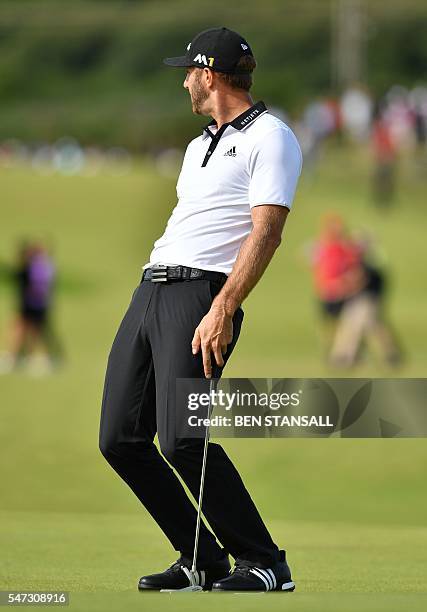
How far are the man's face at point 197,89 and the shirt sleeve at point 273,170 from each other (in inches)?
14.0

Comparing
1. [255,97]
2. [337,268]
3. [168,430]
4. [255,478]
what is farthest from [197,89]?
[255,97]

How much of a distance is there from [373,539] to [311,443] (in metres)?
6.96

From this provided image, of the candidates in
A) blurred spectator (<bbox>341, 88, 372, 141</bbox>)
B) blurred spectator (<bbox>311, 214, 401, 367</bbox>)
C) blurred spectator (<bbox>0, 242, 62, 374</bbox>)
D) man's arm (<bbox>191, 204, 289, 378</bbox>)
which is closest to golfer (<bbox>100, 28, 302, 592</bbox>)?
man's arm (<bbox>191, 204, 289, 378</bbox>)

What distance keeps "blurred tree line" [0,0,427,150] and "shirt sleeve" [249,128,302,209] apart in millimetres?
78774

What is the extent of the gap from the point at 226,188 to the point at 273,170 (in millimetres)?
208

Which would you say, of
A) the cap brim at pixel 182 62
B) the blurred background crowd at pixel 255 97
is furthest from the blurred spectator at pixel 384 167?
the cap brim at pixel 182 62

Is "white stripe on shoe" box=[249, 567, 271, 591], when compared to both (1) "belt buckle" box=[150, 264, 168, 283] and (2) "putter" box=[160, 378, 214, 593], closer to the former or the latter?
(2) "putter" box=[160, 378, 214, 593]

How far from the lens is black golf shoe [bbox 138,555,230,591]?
539 cm

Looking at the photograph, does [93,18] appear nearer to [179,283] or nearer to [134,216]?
[134,216]

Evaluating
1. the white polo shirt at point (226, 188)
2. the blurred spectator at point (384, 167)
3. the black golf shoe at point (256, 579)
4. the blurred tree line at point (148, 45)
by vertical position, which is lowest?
the black golf shoe at point (256, 579)

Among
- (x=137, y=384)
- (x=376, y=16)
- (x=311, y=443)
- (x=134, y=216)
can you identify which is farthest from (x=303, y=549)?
(x=376, y=16)

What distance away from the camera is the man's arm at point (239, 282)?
16.8ft

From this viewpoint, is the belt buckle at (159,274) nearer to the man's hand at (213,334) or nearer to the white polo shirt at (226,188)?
the white polo shirt at (226,188)

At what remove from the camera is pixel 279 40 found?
331 feet
